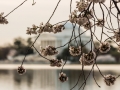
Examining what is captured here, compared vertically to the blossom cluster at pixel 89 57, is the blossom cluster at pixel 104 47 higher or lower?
higher

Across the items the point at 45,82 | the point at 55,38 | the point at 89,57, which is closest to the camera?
the point at 89,57

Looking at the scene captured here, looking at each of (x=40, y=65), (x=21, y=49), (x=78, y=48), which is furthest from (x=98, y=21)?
(x=21, y=49)

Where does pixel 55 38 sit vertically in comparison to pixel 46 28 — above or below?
above

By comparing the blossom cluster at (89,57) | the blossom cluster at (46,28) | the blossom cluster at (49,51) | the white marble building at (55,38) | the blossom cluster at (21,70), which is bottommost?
the blossom cluster at (21,70)

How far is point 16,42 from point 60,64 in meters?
14.4

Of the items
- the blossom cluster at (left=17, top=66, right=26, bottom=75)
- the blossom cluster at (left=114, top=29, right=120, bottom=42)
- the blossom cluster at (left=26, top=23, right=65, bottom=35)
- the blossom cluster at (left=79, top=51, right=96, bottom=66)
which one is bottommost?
the blossom cluster at (left=17, top=66, right=26, bottom=75)

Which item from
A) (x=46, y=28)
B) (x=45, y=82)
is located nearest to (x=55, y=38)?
(x=45, y=82)

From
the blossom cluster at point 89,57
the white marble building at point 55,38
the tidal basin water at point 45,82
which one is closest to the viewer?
the blossom cluster at point 89,57

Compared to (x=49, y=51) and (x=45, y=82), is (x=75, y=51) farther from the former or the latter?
(x=45, y=82)

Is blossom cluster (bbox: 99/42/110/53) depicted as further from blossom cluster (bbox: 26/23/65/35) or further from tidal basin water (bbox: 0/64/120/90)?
tidal basin water (bbox: 0/64/120/90)

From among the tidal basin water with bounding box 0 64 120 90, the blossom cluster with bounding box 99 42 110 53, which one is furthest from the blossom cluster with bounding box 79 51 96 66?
the tidal basin water with bounding box 0 64 120 90

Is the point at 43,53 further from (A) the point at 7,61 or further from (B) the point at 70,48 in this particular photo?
(A) the point at 7,61

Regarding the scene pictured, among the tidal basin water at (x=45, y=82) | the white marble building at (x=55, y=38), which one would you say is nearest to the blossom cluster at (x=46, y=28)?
the tidal basin water at (x=45, y=82)

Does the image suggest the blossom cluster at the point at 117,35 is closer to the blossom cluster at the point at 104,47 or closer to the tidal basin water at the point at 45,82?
the blossom cluster at the point at 104,47
